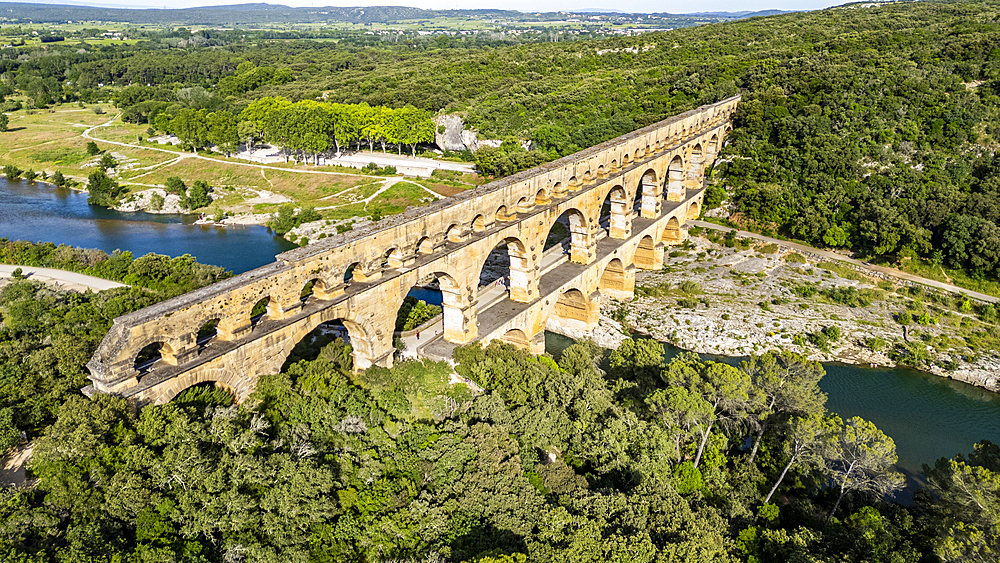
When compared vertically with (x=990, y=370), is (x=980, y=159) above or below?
above

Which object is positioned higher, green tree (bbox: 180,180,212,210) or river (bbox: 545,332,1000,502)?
green tree (bbox: 180,180,212,210)

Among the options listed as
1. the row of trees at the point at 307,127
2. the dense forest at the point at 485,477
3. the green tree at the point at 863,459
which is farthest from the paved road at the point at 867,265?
the row of trees at the point at 307,127

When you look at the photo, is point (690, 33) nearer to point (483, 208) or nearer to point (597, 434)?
point (483, 208)

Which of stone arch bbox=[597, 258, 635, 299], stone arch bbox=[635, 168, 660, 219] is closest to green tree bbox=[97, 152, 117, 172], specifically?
stone arch bbox=[597, 258, 635, 299]

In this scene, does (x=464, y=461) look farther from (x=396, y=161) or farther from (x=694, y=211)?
(x=396, y=161)

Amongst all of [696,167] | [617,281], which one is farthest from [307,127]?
[617,281]

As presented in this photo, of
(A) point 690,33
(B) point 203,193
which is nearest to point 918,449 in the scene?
(B) point 203,193

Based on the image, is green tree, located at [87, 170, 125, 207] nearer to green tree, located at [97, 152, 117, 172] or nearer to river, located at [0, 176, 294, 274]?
river, located at [0, 176, 294, 274]
